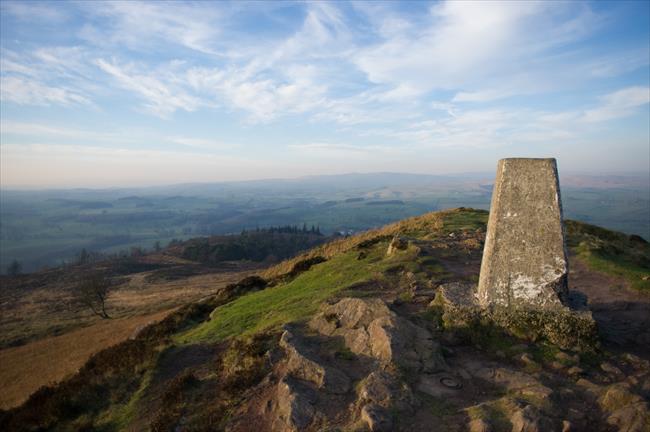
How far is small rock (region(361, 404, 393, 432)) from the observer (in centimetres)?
609

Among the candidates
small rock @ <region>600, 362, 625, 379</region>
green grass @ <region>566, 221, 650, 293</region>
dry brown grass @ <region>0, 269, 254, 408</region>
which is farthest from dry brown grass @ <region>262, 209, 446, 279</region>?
small rock @ <region>600, 362, 625, 379</region>

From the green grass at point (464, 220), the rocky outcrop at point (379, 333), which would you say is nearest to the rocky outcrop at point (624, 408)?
the rocky outcrop at point (379, 333)

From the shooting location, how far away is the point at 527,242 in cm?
899

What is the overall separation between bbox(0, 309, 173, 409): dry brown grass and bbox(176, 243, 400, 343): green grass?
6235 millimetres

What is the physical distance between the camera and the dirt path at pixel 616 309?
357 inches

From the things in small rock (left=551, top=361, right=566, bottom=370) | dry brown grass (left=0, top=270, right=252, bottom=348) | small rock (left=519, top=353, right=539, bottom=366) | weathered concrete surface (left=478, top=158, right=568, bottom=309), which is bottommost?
dry brown grass (left=0, top=270, right=252, bottom=348)

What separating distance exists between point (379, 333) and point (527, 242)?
4.12m

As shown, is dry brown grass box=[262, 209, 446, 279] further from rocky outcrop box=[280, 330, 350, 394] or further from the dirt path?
rocky outcrop box=[280, 330, 350, 394]

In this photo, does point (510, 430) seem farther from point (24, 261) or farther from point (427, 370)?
point (24, 261)

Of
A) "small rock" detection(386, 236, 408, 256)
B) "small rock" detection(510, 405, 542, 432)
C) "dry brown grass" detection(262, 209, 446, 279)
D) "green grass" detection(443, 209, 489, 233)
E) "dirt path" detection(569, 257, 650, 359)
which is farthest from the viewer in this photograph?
"dry brown grass" detection(262, 209, 446, 279)

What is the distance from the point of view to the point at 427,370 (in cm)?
772

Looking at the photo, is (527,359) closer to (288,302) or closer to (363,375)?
(363,375)

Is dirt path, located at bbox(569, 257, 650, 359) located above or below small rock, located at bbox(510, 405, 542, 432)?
below

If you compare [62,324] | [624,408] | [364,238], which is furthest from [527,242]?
[62,324]
